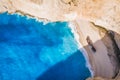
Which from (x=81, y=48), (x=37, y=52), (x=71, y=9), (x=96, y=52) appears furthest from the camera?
(x=71, y=9)

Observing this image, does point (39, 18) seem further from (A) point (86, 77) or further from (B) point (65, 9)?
(A) point (86, 77)

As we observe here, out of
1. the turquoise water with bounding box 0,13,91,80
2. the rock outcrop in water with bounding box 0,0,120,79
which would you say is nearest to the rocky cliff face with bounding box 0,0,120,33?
the rock outcrop in water with bounding box 0,0,120,79

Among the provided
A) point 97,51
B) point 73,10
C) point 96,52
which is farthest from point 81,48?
point 73,10

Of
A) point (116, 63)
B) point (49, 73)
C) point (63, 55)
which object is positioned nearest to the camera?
point (49, 73)

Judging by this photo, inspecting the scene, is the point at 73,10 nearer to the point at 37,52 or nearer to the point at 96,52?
the point at 96,52

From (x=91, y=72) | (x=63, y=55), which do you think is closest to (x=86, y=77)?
(x=91, y=72)

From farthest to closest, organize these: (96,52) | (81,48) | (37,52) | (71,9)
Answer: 1. (71,9)
2. (96,52)
3. (81,48)
4. (37,52)

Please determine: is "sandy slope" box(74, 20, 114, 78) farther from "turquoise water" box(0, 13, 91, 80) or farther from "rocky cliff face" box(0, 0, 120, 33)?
"rocky cliff face" box(0, 0, 120, 33)

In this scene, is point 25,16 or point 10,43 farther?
point 25,16
